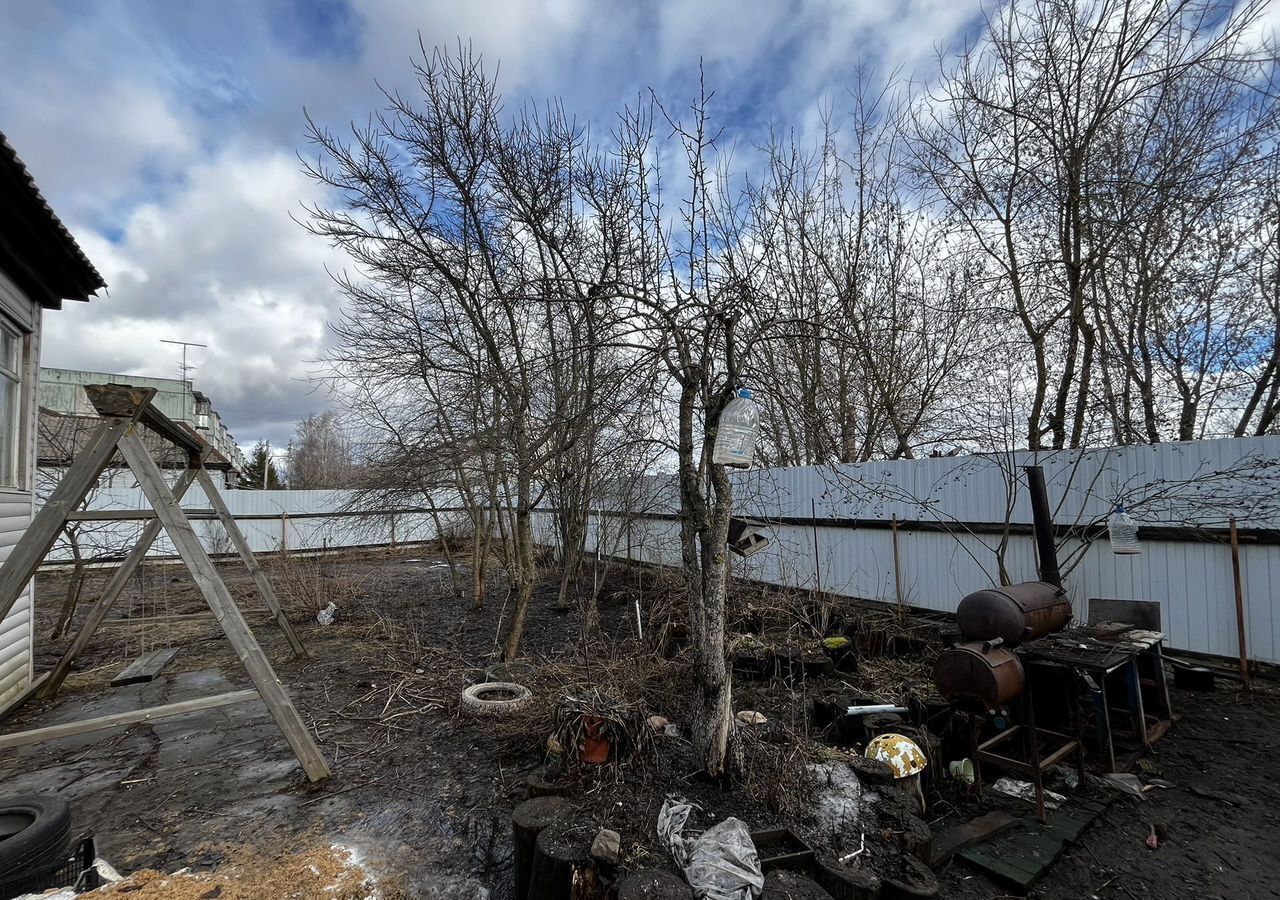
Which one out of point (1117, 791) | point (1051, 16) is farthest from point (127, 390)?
point (1051, 16)

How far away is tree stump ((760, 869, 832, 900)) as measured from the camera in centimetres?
220

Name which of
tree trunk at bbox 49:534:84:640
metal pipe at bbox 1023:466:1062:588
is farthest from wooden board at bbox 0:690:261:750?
metal pipe at bbox 1023:466:1062:588

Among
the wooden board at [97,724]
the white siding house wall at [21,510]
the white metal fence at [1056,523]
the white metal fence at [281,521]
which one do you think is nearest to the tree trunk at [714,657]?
the white metal fence at [1056,523]

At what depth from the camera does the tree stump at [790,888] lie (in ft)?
7.20

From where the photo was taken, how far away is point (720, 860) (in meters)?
2.35

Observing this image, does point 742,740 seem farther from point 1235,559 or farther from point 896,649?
point 1235,559

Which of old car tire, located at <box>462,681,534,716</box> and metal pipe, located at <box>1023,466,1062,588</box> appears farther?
metal pipe, located at <box>1023,466,1062,588</box>

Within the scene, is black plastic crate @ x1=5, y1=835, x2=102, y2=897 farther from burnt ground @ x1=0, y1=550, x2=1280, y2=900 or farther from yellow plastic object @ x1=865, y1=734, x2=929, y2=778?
yellow plastic object @ x1=865, y1=734, x2=929, y2=778

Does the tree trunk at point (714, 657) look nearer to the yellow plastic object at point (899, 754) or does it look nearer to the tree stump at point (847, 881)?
the tree stump at point (847, 881)

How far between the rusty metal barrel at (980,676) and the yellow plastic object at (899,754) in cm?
50

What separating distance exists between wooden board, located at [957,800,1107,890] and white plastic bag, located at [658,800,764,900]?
143 centimetres

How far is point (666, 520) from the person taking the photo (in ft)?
36.7

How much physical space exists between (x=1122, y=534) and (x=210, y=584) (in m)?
6.85

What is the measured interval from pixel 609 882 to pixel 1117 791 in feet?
11.2
